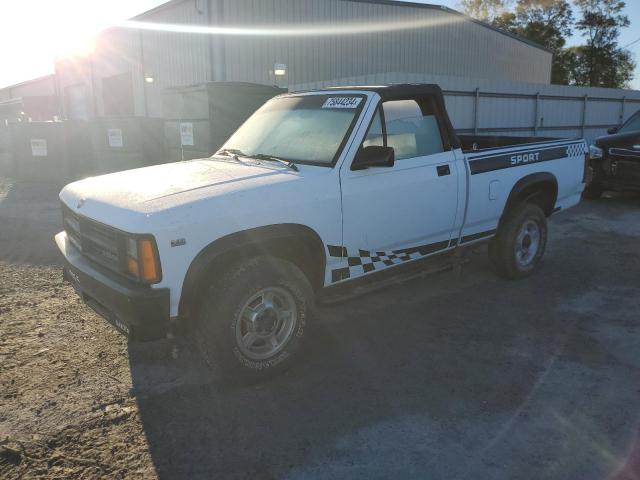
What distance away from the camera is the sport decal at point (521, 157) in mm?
4609

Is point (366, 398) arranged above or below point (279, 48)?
below

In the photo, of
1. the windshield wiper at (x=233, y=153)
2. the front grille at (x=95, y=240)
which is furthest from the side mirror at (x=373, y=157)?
the front grille at (x=95, y=240)

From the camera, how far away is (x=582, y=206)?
9742mm

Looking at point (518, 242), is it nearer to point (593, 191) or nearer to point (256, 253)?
point (256, 253)

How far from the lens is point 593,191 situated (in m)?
10.1

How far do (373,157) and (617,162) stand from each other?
745cm

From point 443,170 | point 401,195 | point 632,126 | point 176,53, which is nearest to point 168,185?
point 401,195

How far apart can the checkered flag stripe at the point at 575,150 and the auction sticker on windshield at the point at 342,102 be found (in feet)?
9.44

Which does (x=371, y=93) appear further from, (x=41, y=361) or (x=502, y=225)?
(x=41, y=361)

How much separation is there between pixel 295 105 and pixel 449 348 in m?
2.30

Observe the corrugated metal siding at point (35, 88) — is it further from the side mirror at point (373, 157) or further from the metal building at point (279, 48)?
the side mirror at point (373, 157)

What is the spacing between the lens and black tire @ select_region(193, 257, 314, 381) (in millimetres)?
3125

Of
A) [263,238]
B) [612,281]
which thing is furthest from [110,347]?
[612,281]

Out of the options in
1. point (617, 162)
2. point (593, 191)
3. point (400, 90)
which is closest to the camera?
point (400, 90)
